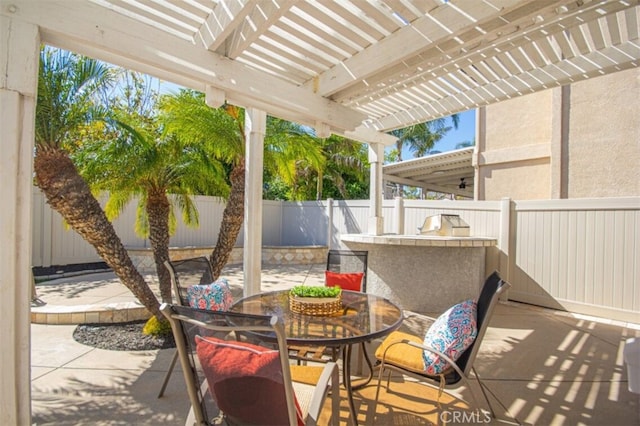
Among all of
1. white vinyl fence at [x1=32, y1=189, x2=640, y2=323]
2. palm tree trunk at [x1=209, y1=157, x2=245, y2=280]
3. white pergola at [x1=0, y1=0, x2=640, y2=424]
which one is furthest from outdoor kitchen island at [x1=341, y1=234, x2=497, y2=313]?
white pergola at [x1=0, y1=0, x2=640, y2=424]

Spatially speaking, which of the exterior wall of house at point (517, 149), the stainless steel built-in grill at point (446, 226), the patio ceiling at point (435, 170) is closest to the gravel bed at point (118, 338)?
the stainless steel built-in grill at point (446, 226)

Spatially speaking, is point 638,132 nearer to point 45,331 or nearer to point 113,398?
point 113,398

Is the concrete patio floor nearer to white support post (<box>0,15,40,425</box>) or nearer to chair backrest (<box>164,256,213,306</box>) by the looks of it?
white support post (<box>0,15,40,425</box>)

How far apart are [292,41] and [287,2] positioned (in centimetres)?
99

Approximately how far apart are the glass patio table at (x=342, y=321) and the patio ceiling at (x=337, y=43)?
1.96m

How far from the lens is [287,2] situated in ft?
8.07

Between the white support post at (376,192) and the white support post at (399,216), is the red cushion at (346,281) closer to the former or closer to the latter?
the white support post at (376,192)

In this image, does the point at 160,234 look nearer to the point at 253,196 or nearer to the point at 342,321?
the point at 253,196

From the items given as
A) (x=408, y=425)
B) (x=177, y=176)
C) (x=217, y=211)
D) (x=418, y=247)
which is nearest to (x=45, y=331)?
(x=177, y=176)

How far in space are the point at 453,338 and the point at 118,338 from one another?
150 inches

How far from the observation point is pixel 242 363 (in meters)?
1.54

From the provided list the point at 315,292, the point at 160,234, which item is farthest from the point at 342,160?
the point at 315,292

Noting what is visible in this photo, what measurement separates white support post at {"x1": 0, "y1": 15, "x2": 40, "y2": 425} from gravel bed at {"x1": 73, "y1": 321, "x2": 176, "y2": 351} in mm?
1807

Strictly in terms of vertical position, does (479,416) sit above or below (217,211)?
below
